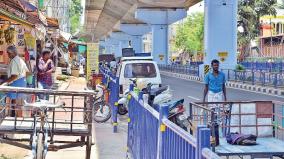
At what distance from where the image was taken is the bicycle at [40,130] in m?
7.57

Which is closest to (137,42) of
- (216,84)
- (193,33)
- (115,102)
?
(193,33)

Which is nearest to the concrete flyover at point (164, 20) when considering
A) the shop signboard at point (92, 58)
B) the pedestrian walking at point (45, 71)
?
the shop signboard at point (92, 58)

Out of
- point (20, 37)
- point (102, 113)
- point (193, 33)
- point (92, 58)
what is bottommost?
point (102, 113)

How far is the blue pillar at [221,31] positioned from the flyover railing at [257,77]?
2.24 m

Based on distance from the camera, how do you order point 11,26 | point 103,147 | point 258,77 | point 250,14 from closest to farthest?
1. point 103,147
2. point 11,26
3. point 258,77
4. point 250,14

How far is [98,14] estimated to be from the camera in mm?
85438

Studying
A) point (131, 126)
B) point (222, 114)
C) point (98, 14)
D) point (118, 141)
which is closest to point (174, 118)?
point (131, 126)

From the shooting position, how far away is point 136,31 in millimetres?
93250

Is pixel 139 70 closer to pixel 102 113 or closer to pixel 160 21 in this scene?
pixel 102 113

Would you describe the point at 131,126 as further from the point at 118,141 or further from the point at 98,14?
the point at 98,14

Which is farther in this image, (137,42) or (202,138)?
(137,42)

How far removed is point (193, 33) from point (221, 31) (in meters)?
67.8

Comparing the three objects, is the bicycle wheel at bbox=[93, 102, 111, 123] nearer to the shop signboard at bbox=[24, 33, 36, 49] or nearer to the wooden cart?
the shop signboard at bbox=[24, 33, 36, 49]

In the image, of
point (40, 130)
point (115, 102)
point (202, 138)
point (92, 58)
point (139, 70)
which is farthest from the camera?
point (92, 58)
